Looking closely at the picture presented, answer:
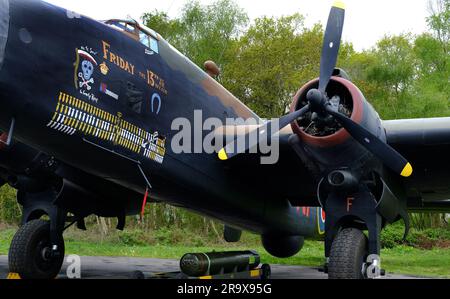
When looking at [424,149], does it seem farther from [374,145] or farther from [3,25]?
[3,25]

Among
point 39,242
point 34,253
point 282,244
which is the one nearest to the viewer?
point 34,253

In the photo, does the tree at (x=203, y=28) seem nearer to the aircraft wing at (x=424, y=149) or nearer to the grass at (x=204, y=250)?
the grass at (x=204, y=250)

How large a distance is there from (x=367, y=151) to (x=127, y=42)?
3911 millimetres

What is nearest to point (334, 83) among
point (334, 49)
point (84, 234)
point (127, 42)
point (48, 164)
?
point (334, 49)

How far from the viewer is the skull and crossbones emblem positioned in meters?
6.53

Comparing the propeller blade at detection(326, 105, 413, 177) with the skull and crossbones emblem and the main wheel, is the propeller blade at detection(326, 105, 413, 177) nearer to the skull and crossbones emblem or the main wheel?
the skull and crossbones emblem

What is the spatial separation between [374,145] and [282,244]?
17.0ft

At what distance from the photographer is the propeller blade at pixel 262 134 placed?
7.78 meters

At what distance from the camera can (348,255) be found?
7.50 metres

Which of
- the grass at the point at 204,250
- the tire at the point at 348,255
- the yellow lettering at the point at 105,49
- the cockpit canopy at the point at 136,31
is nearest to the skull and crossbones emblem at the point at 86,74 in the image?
the yellow lettering at the point at 105,49

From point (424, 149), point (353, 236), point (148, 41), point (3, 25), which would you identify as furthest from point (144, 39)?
point (424, 149)

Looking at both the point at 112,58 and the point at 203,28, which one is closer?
the point at 112,58

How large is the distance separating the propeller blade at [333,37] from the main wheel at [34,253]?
18.9 ft

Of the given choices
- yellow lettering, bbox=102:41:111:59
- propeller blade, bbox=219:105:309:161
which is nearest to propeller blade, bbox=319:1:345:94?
propeller blade, bbox=219:105:309:161
